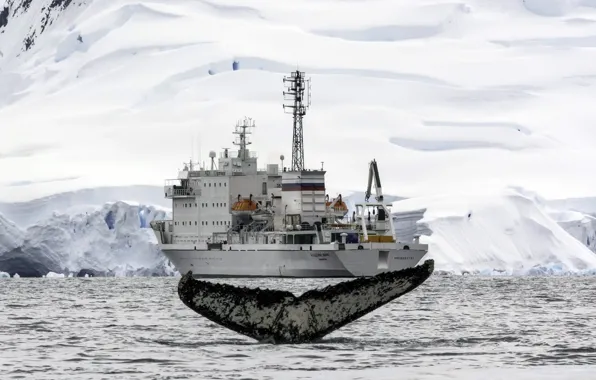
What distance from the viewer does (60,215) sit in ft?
314

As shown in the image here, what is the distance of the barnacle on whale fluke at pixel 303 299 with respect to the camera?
A: 27875mm

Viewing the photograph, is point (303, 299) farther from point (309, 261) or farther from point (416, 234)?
point (416, 234)

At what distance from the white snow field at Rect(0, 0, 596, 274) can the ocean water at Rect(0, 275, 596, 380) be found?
52.1m

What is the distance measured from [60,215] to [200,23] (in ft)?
224

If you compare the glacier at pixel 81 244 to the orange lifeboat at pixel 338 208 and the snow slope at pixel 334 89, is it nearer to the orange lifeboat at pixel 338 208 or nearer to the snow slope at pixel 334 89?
the orange lifeboat at pixel 338 208

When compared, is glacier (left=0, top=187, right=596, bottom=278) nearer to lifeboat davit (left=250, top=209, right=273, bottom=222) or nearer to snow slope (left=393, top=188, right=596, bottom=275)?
snow slope (left=393, top=188, right=596, bottom=275)

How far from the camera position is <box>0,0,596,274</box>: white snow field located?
339 ft

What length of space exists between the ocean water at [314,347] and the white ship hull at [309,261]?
45808 mm

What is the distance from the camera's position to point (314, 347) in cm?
3038

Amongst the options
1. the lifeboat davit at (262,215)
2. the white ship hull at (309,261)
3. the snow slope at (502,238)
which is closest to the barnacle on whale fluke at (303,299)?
the white ship hull at (309,261)

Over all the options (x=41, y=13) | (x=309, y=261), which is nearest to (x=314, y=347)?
(x=309, y=261)

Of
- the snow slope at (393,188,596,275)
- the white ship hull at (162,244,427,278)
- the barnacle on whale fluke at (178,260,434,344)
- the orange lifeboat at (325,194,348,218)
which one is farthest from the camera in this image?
the orange lifeboat at (325,194,348,218)

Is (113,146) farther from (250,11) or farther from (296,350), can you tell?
(296,350)

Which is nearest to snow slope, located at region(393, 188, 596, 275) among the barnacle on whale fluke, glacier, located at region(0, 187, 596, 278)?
glacier, located at region(0, 187, 596, 278)
